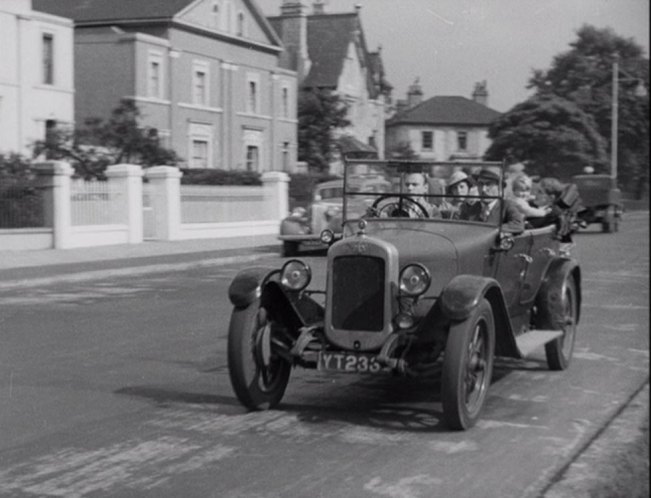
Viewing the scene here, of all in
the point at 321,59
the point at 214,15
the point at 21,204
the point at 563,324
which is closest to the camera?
the point at 563,324

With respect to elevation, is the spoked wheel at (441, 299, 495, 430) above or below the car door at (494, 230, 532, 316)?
below

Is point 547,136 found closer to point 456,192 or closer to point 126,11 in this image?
point 126,11

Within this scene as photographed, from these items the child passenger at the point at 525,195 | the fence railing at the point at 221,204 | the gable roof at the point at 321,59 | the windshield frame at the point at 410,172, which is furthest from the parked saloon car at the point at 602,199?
the windshield frame at the point at 410,172

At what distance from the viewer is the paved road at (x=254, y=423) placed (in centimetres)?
549

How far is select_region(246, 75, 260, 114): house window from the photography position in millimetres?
49094

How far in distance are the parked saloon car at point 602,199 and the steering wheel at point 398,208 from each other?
30.1 meters

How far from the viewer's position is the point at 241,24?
149 ft

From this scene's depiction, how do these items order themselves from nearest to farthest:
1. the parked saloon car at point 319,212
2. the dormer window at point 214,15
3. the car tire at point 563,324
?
the car tire at point 563,324 → the parked saloon car at point 319,212 → the dormer window at point 214,15

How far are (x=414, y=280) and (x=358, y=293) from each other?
0.36 metres

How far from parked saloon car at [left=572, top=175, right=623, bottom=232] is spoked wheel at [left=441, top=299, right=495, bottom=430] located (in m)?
31.1

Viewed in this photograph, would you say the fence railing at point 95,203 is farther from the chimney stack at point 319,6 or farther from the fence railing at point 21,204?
the chimney stack at point 319,6

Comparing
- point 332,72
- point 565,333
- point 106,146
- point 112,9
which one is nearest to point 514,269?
point 565,333

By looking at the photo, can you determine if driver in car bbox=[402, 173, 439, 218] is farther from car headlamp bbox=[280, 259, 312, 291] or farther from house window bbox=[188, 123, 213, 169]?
house window bbox=[188, 123, 213, 169]

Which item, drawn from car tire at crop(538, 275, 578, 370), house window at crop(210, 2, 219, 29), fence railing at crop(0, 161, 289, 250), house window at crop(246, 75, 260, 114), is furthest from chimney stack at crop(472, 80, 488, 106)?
house window at crop(246, 75, 260, 114)
